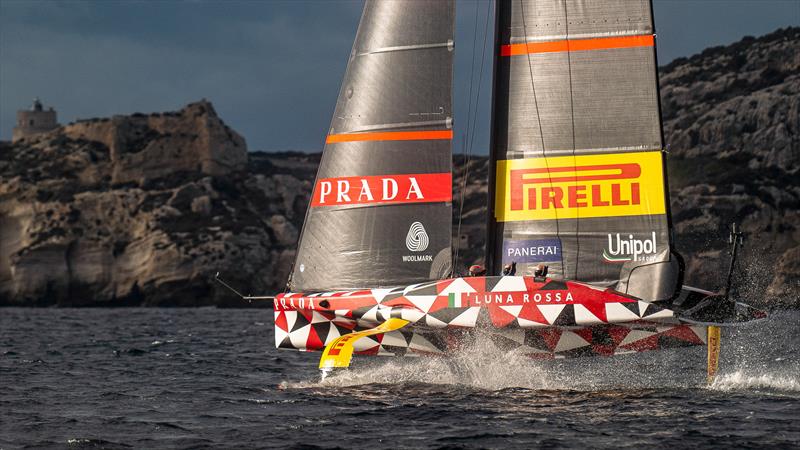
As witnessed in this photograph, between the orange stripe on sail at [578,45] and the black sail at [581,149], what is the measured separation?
2 cm

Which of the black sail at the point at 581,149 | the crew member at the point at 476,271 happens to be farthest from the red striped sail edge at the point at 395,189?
the crew member at the point at 476,271

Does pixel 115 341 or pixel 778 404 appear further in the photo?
pixel 115 341

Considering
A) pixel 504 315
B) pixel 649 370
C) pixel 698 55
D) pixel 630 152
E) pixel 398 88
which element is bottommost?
pixel 649 370

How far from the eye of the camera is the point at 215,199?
89.2 m

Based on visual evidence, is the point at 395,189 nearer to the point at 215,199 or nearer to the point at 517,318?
the point at 517,318

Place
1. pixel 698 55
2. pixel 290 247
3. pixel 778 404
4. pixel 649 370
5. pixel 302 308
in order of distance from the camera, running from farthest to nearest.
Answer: pixel 698 55, pixel 290 247, pixel 649 370, pixel 302 308, pixel 778 404

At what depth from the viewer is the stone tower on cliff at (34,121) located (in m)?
120

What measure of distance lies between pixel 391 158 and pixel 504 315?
364 centimetres

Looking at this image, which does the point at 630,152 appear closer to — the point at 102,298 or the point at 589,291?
the point at 589,291

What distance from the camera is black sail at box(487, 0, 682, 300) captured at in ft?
53.1

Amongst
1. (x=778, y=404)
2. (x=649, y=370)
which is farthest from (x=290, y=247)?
(x=778, y=404)

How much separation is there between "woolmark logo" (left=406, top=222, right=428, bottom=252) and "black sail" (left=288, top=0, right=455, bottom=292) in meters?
0.02

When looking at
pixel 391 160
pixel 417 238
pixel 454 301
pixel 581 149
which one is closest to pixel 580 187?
pixel 581 149

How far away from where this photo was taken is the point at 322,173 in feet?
59.7
